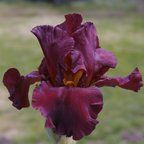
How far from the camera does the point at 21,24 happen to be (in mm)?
9141

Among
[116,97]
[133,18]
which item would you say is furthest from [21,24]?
[116,97]

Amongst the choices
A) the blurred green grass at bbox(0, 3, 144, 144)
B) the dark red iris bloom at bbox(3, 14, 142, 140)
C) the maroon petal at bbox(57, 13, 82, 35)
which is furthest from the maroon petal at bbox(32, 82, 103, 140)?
the blurred green grass at bbox(0, 3, 144, 144)

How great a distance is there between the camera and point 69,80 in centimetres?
104

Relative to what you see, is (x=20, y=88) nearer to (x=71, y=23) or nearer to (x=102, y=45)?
(x=71, y=23)

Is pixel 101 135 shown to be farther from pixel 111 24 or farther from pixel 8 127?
pixel 111 24

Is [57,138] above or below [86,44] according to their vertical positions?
below

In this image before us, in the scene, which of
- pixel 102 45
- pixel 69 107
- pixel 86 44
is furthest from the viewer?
pixel 102 45

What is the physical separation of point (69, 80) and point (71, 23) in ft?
0.40

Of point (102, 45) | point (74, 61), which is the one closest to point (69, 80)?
point (74, 61)

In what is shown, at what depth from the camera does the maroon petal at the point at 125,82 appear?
103 centimetres

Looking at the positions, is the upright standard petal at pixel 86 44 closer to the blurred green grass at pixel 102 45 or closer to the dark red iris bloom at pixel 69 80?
the dark red iris bloom at pixel 69 80

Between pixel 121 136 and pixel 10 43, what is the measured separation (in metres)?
4.03

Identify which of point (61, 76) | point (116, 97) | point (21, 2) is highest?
point (61, 76)

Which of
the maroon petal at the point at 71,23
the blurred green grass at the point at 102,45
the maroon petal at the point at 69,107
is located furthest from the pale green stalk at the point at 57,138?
the blurred green grass at the point at 102,45
